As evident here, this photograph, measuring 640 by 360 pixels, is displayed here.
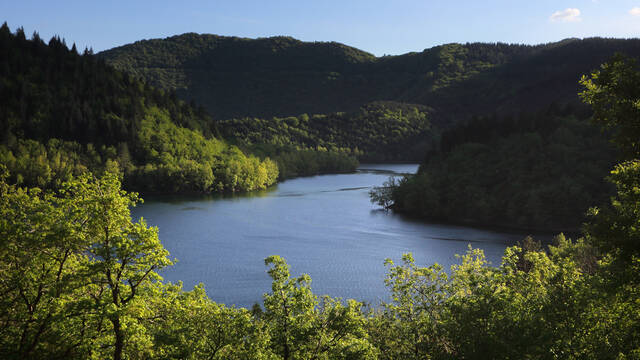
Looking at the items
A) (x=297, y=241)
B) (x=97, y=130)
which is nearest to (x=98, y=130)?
(x=97, y=130)

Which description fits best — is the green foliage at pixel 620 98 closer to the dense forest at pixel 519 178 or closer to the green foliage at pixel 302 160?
the dense forest at pixel 519 178

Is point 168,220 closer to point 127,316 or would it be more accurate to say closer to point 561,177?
point 561,177

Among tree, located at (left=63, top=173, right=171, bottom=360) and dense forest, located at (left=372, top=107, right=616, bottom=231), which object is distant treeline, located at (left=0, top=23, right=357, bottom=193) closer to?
dense forest, located at (left=372, top=107, right=616, bottom=231)

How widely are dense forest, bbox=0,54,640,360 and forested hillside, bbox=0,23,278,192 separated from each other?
78.8 m

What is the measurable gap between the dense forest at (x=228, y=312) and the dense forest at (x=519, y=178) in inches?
2280

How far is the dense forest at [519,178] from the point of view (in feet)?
225

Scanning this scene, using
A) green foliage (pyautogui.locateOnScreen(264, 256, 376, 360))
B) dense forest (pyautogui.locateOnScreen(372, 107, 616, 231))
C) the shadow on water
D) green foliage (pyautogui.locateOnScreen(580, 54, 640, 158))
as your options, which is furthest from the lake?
green foliage (pyautogui.locateOnScreen(580, 54, 640, 158))

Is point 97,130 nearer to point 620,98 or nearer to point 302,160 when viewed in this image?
point 302,160

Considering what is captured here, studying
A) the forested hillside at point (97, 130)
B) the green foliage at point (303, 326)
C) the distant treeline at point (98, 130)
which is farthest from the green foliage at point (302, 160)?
the green foliage at point (303, 326)

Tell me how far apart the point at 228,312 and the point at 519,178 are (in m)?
67.0

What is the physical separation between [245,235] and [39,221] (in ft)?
167

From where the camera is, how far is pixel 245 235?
208 ft

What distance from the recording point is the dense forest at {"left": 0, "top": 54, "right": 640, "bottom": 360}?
11.9 m

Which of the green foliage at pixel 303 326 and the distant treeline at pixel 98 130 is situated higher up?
the distant treeline at pixel 98 130
